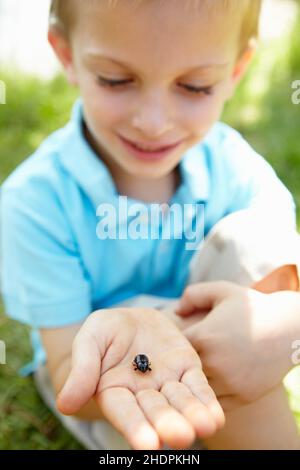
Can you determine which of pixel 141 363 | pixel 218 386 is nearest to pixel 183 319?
pixel 218 386

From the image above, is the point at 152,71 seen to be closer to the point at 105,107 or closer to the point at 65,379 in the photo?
the point at 105,107

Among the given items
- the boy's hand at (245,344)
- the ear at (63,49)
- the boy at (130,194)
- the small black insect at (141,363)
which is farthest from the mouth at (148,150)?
the small black insect at (141,363)

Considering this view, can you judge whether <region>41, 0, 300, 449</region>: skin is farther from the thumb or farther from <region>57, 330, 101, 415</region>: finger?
the thumb

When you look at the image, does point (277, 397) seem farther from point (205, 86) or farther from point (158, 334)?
point (205, 86)

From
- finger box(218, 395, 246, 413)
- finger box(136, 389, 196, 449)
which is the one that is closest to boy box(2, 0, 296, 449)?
finger box(136, 389, 196, 449)
